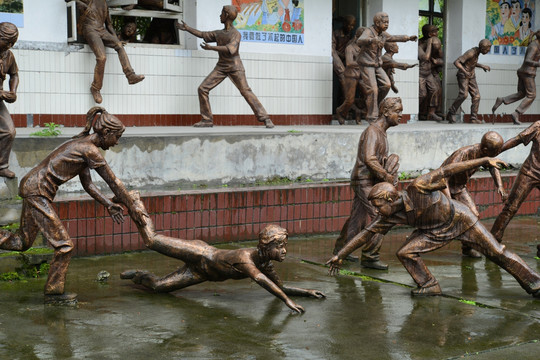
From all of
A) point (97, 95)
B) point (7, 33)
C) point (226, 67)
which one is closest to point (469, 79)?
point (226, 67)

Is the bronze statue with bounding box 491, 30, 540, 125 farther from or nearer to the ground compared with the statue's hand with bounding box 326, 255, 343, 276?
farther from the ground

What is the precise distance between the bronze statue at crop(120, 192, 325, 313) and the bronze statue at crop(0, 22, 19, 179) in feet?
8.14

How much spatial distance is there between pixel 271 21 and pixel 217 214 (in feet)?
18.9

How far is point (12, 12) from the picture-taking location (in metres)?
11.7

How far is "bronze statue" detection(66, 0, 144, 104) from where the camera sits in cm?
1185

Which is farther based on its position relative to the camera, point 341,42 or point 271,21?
point 341,42

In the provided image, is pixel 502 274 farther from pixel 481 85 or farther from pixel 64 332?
pixel 481 85

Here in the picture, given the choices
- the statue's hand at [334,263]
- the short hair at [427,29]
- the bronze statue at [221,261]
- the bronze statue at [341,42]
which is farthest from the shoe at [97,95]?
the short hair at [427,29]

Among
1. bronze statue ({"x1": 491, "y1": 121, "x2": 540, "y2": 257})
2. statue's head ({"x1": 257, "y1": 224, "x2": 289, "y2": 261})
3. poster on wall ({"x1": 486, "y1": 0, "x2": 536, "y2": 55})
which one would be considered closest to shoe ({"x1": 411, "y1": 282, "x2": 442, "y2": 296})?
statue's head ({"x1": 257, "y1": 224, "x2": 289, "y2": 261})

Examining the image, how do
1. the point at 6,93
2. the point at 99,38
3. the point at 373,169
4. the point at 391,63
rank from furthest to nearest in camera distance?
the point at 391,63, the point at 99,38, the point at 6,93, the point at 373,169

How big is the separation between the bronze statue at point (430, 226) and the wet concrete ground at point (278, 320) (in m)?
0.21

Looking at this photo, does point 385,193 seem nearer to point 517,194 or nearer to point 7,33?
point 517,194

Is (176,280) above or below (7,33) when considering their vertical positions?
below

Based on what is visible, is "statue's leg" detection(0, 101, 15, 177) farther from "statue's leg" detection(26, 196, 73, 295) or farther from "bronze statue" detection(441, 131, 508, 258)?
"bronze statue" detection(441, 131, 508, 258)
